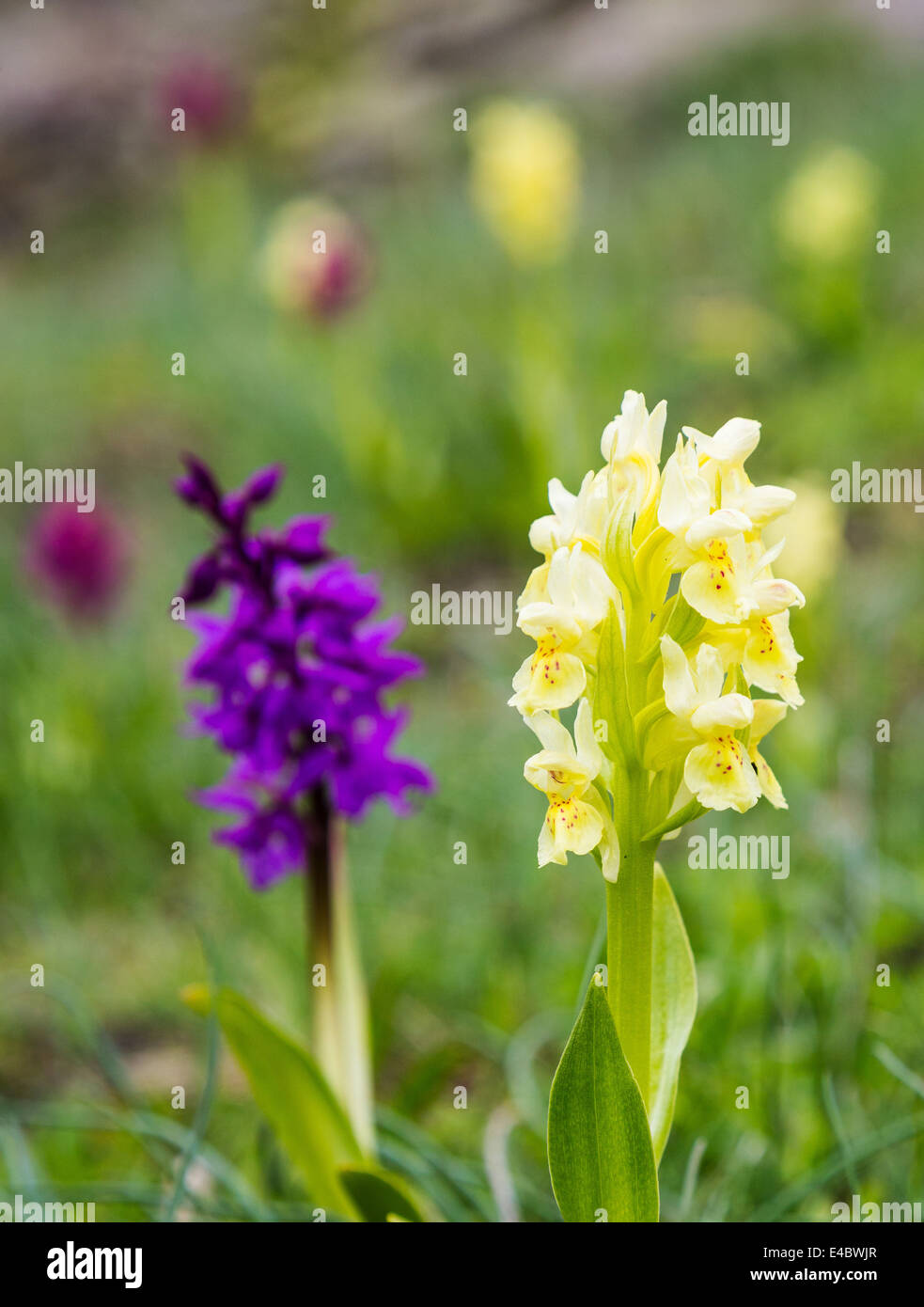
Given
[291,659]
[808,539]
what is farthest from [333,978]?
[808,539]

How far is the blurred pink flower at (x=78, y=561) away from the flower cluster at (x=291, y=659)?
4.14 ft

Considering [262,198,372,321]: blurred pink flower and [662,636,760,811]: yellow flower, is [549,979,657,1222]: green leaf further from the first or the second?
[262,198,372,321]: blurred pink flower

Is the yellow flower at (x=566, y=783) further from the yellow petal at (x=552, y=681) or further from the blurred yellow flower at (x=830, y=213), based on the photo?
the blurred yellow flower at (x=830, y=213)

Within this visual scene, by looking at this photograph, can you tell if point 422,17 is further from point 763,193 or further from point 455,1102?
point 455,1102

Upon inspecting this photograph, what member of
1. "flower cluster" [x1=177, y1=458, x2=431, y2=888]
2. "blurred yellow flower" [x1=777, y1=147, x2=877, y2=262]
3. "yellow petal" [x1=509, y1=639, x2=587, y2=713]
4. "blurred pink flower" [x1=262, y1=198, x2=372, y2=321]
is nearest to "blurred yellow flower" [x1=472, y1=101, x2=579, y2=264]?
"blurred pink flower" [x1=262, y1=198, x2=372, y2=321]

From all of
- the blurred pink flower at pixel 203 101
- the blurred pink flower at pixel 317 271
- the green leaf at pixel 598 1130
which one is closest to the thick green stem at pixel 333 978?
the green leaf at pixel 598 1130

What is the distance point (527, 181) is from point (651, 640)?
2.19m

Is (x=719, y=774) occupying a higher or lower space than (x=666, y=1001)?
higher

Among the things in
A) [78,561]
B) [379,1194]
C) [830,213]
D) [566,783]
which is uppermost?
[830,213]

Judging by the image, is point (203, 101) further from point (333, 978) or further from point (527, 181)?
point (333, 978)

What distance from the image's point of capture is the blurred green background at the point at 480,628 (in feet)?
3.71

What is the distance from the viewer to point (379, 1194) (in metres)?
0.83

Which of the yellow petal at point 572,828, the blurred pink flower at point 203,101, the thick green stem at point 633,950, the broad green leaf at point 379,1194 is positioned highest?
the blurred pink flower at point 203,101

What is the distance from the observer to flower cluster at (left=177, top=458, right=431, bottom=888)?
905 millimetres
